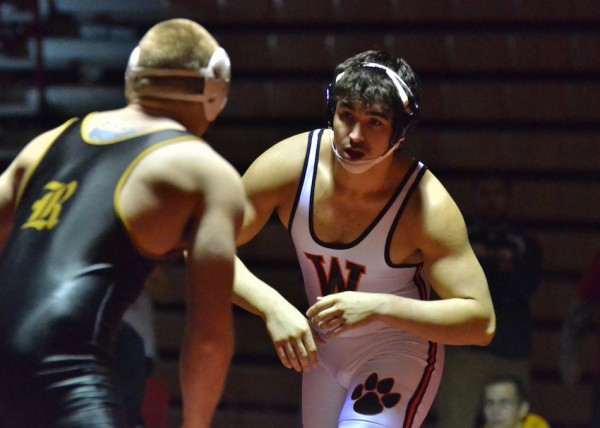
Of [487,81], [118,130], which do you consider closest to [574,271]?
[487,81]

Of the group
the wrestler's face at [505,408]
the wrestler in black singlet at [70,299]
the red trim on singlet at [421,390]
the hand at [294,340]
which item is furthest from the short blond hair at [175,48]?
the wrestler's face at [505,408]

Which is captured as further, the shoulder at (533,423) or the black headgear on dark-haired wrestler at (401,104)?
the shoulder at (533,423)

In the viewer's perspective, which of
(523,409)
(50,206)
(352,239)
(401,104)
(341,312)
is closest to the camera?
(50,206)

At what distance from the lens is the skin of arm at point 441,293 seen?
144 inches

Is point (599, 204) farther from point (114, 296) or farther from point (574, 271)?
point (114, 296)

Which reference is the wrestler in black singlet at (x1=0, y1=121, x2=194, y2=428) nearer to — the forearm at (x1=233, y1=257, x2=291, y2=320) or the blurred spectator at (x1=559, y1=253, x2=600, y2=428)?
the forearm at (x1=233, y1=257, x2=291, y2=320)

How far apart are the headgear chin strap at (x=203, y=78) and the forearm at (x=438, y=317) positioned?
0.92 m

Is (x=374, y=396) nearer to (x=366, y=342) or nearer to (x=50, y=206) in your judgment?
(x=366, y=342)

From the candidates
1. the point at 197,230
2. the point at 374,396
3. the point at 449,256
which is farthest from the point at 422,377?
the point at 197,230

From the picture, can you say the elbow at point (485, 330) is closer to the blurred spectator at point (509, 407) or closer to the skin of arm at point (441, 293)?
the skin of arm at point (441, 293)

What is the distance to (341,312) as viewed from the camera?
354 centimetres

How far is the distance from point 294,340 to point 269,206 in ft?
1.96

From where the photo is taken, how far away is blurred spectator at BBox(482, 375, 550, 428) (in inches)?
225

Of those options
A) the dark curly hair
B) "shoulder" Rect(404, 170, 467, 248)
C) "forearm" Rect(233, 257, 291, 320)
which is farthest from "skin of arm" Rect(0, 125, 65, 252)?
"shoulder" Rect(404, 170, 467, 248)
